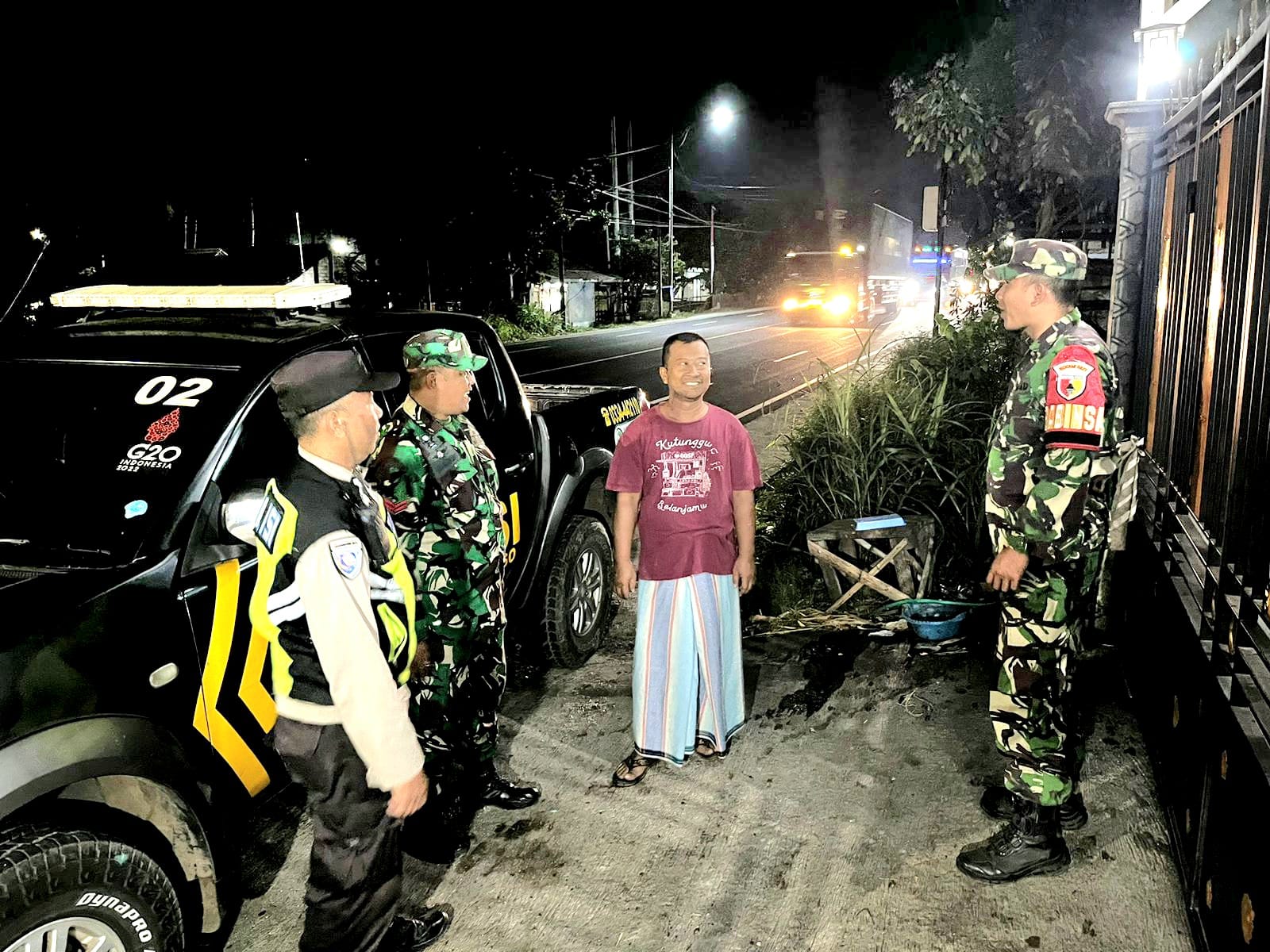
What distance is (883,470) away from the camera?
6.04 m

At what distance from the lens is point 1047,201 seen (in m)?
10.7

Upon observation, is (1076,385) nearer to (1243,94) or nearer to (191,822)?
(1243,94)

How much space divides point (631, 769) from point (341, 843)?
156 cm

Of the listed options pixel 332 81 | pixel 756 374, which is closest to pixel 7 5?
pixel 332 81

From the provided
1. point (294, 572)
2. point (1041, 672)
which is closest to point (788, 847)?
point (1041, 672)

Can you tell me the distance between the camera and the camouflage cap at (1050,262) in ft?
9.84

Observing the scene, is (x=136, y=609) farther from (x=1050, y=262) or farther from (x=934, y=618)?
(x=934, y=618)

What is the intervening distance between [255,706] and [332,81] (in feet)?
74.4

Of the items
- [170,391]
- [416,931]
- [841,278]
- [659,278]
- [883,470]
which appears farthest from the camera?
[659,278]

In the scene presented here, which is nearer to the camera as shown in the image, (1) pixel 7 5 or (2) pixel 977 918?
(2) pixel 977 918

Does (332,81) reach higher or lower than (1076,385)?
higher

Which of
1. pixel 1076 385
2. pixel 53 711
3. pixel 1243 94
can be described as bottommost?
pixel 53 711

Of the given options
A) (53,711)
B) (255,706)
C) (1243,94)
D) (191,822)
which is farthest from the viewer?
(1243,94)

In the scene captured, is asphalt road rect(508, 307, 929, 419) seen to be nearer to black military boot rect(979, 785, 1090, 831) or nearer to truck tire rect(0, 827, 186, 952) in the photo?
black military boot rect(979, 785, 1090, 831)
